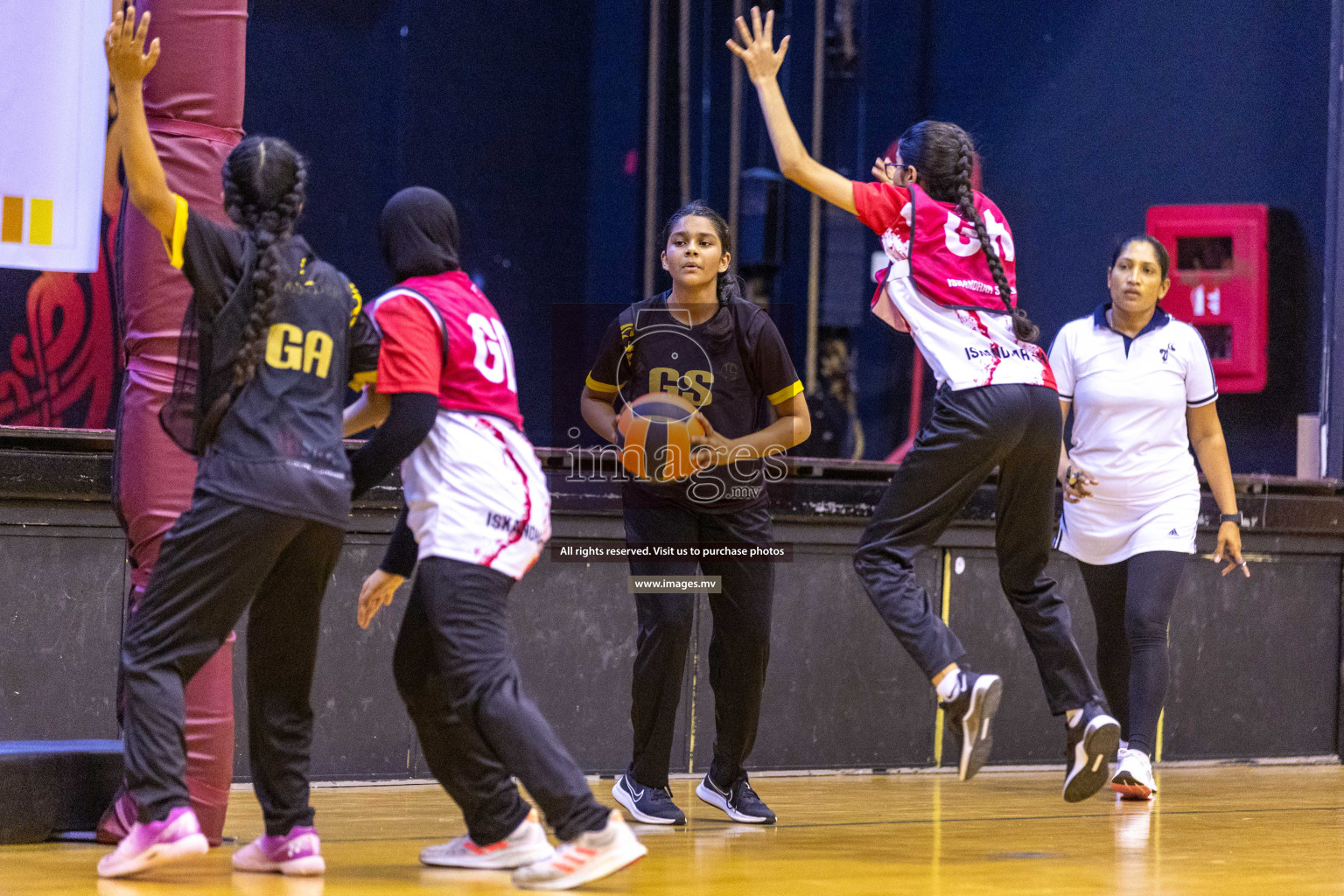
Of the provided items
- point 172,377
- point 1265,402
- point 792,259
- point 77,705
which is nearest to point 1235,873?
point 172,377

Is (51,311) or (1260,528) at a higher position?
(51,311)

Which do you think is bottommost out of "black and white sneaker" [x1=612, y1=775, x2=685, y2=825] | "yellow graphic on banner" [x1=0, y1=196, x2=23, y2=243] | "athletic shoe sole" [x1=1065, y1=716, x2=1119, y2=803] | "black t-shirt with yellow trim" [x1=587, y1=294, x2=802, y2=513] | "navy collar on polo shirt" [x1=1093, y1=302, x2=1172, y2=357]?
"black and white sneaker" [x1=612, y1=775, x2=685, y2=825]

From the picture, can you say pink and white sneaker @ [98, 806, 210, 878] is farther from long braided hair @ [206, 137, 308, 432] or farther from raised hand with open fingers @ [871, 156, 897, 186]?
raised hand with open fingers @ [871, 156, 897, 186]

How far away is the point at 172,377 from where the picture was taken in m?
A: 3.77

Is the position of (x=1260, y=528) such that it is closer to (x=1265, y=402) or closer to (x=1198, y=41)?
(x=1265, y=402)

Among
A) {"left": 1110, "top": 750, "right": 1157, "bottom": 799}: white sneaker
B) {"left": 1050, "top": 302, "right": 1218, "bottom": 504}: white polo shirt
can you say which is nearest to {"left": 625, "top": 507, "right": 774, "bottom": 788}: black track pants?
{"left": 1110, "top": 750, "right": 1157, "bottom": 799}: white sneaker

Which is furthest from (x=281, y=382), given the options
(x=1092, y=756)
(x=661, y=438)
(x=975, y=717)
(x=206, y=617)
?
(x=1092, y=756)

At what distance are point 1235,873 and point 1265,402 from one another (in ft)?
12.8

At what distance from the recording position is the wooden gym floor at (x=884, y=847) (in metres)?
3.31

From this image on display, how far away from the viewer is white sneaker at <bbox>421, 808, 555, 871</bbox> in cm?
343

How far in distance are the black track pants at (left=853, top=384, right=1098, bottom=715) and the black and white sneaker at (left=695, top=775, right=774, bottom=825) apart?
799 millimetres

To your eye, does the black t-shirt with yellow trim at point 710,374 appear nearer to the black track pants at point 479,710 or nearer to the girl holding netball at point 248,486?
the black track pants at point 479,710

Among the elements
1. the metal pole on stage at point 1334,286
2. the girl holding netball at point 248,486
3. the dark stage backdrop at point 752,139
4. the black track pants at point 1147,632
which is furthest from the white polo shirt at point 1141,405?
the girl holding netball at point 248,486

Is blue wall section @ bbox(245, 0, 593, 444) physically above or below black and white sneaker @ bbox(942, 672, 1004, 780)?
above
